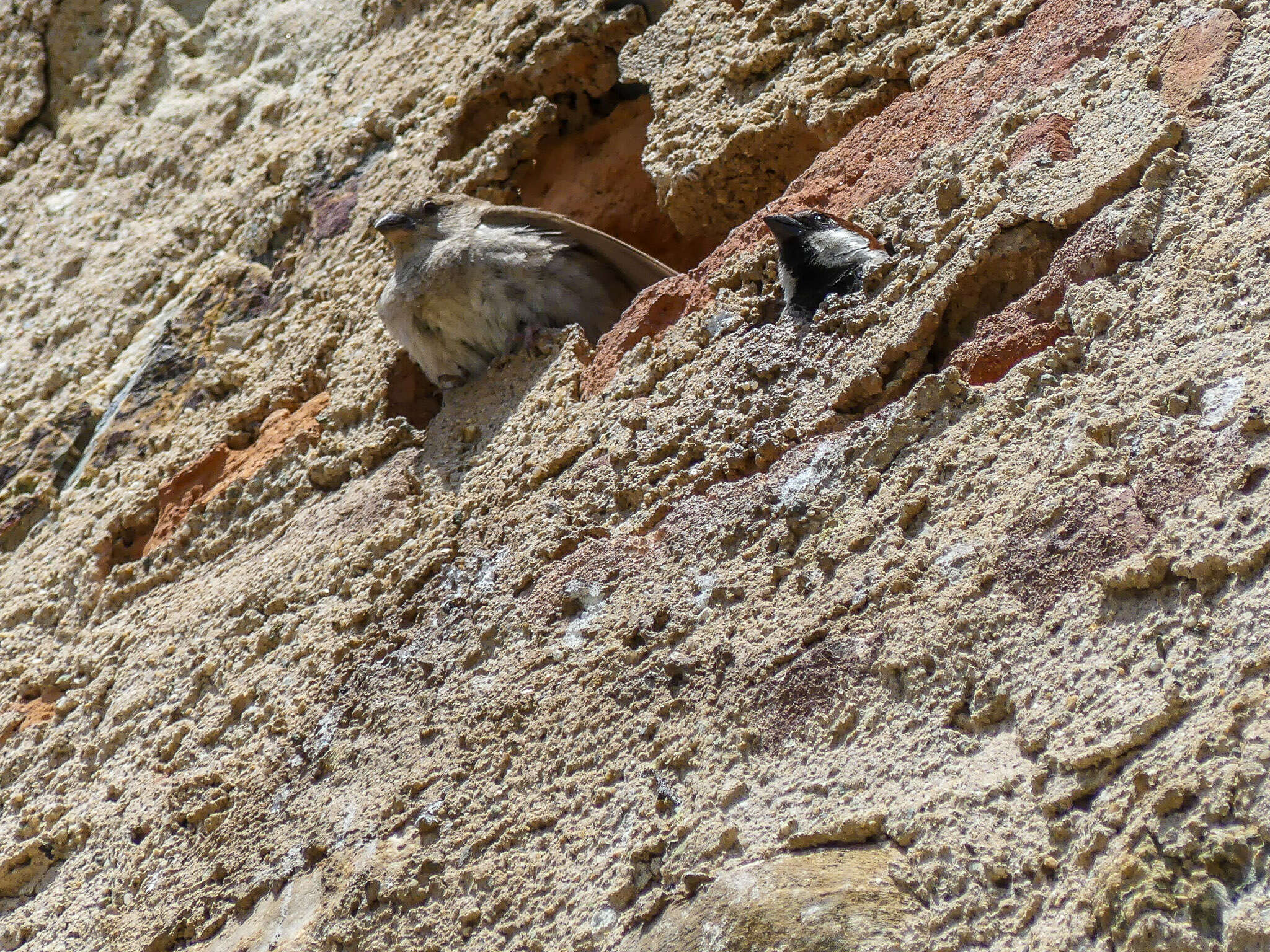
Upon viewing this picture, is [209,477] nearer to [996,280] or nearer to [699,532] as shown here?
[699,532]

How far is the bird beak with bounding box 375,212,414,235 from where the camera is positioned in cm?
331

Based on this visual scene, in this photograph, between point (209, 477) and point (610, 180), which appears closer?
point (209, 477)

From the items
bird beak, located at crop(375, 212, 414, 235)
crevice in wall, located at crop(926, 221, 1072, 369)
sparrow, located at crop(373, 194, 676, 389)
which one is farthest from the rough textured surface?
bird beak, located at crop(375, 212, 414, 235)

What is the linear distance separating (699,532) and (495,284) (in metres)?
1.23

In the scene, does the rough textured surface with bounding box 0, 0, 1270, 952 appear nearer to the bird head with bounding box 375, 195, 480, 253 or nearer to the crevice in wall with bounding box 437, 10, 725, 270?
the crevice in wall with bounding box 437, 10, 725, 270

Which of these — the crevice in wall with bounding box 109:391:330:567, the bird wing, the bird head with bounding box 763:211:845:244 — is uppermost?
the crevice in wall with bounding box 109:391:330:567

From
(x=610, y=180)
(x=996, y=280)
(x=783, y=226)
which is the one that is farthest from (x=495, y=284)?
(x=996, y=280)

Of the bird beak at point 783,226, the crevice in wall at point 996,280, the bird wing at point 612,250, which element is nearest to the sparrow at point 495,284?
the bird wing at point 612,250

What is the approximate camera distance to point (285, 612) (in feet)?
9.18

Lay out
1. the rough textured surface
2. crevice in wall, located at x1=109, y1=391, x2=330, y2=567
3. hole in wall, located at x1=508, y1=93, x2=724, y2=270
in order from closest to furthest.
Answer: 1. the rough textured surface
2. crevice in wall, located at x1=109, y1=391, x2=330, y2=567
3. hole in wall, located at x1=508, y1=93, x2=724, y2=270

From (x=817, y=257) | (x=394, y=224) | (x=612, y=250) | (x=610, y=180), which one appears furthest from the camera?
(x=610, y=180)

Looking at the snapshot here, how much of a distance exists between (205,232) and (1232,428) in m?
3.22

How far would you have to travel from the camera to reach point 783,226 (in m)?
2.42

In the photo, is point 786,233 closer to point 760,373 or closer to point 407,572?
point 760,373
